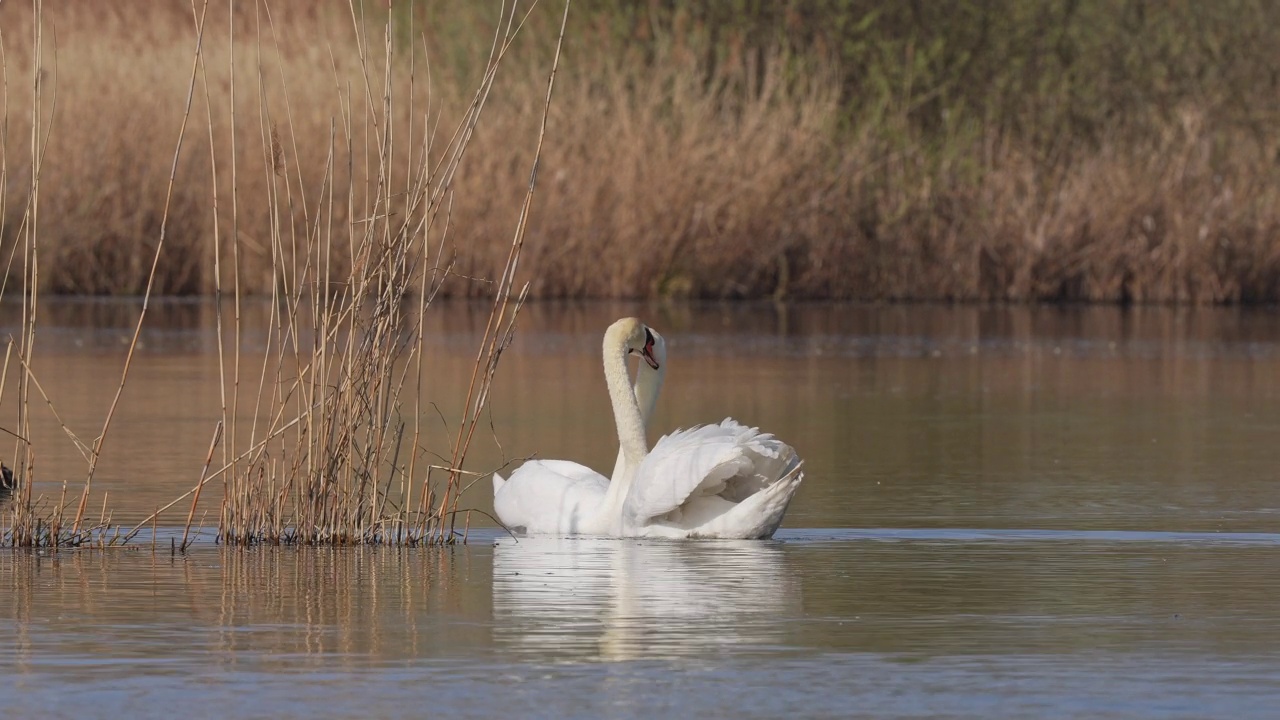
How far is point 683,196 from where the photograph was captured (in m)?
24.3

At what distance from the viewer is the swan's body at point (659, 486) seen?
830 cm

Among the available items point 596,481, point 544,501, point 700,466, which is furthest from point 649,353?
point 700,466

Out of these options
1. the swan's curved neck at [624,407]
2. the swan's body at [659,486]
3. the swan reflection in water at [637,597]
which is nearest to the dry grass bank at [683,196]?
the swan's curved neck at [624,407]

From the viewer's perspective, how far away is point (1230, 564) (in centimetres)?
778

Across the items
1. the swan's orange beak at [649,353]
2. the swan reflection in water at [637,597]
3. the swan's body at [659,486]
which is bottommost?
the swan reflection in water at [637,597]

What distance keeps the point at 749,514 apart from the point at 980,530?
911 millimetres

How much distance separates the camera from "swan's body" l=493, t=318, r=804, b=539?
830 cm

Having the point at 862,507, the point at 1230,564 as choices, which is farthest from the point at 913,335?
the point at 1230,564

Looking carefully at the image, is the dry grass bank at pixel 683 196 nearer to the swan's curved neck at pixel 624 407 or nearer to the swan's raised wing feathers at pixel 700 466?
the swan's curved neck at pixel 624 407

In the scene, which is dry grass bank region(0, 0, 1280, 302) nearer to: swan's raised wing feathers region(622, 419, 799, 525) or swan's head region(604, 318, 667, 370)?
swan's head region(604, 318, 667, 370)

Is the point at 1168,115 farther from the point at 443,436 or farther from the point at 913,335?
the point at 443,436

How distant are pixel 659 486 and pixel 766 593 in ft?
4.33

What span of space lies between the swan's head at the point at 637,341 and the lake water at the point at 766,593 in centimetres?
78

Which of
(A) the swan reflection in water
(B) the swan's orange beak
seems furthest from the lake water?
(B) the swan's orange beak
